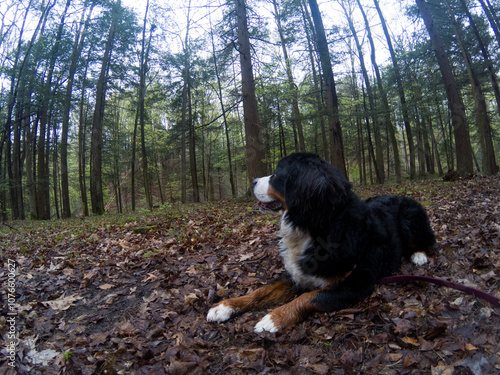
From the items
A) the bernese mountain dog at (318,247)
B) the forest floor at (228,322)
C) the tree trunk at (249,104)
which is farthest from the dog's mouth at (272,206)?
the tree trunk at (249,104)

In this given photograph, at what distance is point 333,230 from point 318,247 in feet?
0.79

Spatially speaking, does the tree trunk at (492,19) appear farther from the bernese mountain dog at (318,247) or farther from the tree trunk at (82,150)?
the tree trunk at (82,150)

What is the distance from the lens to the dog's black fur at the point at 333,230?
2.56m

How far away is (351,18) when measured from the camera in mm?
20859

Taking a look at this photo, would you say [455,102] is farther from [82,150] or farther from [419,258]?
[82,150]

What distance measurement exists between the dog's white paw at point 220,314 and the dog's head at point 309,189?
115 cm

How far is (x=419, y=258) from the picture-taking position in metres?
3.43

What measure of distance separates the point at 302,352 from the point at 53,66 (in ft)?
73.1

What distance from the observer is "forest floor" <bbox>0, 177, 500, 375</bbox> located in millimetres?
1917

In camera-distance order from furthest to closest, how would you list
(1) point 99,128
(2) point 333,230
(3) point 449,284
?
(1) point 99,128 < (2) point 333,230 < (3) point 449,284

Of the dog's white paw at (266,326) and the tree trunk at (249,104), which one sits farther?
the tree trunk at (249,104)

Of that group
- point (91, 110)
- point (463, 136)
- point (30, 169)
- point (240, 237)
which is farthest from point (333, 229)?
point (91, 110)

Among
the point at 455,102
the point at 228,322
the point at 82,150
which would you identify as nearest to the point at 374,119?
the point at 455,102

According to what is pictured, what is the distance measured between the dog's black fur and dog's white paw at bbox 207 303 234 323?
0.83 metres
